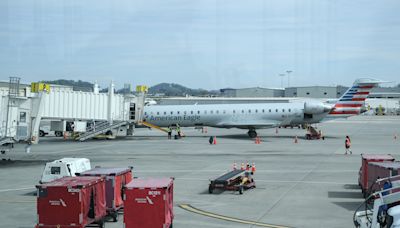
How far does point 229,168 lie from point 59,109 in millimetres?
14726

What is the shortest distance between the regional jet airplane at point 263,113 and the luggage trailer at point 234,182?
32880 millimetres

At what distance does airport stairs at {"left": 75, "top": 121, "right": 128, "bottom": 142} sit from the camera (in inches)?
2018

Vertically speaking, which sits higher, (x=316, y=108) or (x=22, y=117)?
(x=316, y=108)

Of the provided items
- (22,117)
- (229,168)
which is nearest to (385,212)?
(229,168)

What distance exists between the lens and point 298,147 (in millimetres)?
45281

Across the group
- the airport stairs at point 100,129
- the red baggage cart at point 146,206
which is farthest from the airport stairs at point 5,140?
the airport stairs at point 100,129

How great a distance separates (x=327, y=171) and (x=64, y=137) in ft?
121

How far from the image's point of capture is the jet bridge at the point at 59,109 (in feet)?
99.6

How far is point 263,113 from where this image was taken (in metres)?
56.8

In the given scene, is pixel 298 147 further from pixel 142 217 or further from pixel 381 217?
pixel 381 217

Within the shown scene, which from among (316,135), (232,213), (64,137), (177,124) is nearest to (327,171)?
(232,213)

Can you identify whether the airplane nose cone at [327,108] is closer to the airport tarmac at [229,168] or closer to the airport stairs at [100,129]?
the airport tarmac at [229,168]

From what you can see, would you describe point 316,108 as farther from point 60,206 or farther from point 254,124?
point 60,206

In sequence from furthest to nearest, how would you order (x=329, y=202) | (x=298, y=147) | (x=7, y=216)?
(x=298, y=147) → (x=329, y=202) → (x=7, y=216)
